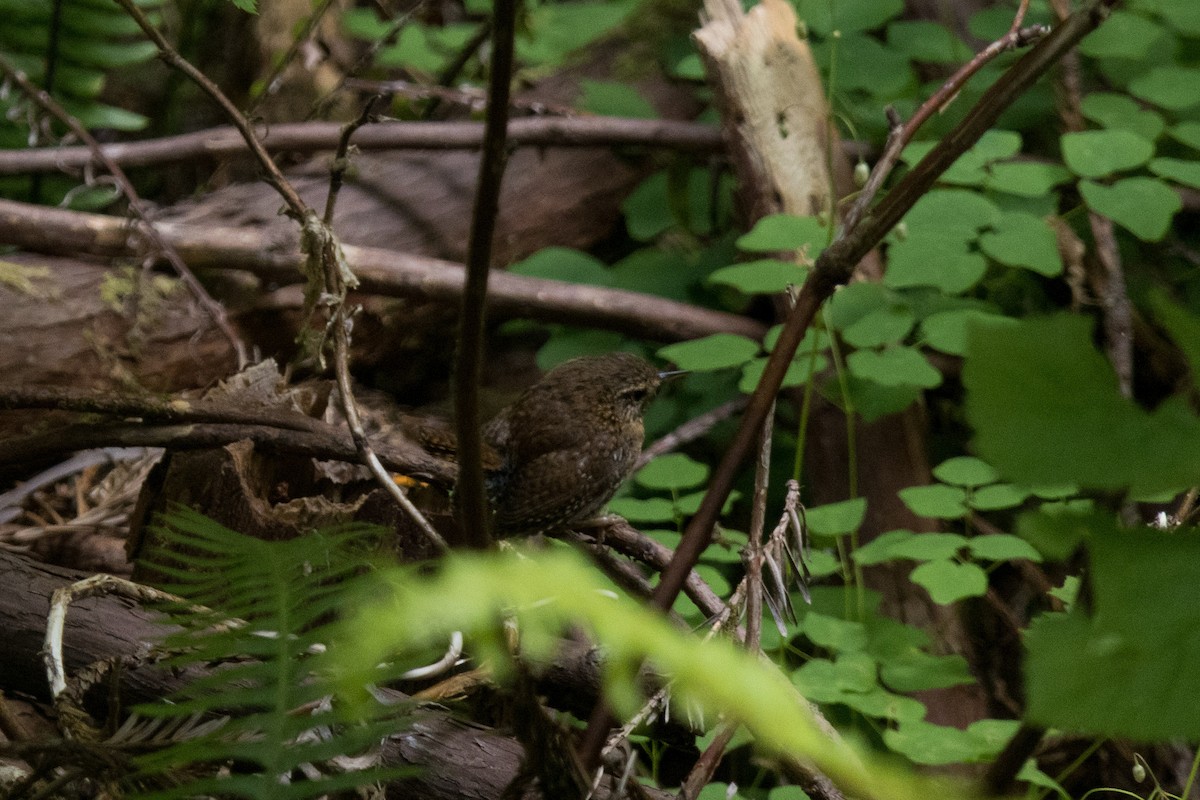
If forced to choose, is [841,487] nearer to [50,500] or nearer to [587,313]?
[587,313]

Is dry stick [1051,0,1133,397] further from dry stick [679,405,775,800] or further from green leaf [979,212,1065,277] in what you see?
dry stick [679,405,775,800]

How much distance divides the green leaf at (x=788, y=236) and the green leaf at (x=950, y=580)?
1028mm

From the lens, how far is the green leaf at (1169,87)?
346 cm

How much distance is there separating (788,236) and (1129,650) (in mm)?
2638

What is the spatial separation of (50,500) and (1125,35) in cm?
365

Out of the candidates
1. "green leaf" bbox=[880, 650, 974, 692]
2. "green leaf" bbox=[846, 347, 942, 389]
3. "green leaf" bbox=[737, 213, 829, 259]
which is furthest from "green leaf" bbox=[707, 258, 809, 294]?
"green leaf" bbox=[880, 650, 974, 692]

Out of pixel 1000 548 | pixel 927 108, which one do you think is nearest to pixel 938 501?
pixel 1000 548

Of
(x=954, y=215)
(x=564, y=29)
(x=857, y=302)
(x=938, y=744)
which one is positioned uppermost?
(x=564, y=29)

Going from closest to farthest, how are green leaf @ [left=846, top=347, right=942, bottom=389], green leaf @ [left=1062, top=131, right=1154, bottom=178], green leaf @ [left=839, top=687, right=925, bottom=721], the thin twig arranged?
green leaf @ [left=839, top=687, right=925, bottom=721] → green leaf @ [left=846, top=347, right=942, bottom=389] → green leaf @ [left=1062, top=131, right=1154, bottom=178] → the thin twig

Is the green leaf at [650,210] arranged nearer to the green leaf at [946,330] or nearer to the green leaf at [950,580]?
the green leaf at [946,330]

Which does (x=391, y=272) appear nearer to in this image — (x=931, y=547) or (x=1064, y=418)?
(x=931, y=547)

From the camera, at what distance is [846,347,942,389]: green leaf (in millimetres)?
2844

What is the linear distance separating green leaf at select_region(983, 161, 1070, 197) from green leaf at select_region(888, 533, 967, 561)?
4.23 feet

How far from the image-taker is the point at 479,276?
2.88 feet
